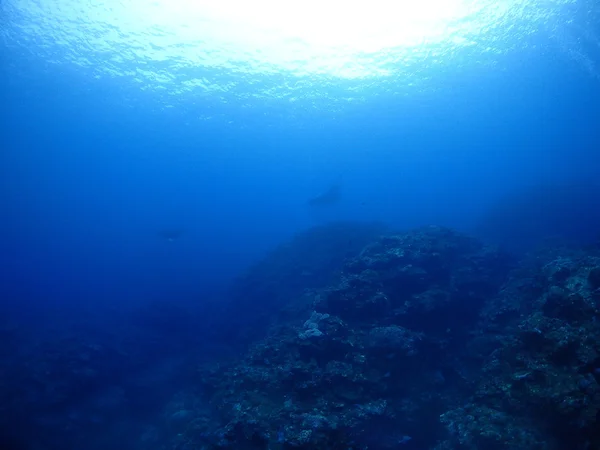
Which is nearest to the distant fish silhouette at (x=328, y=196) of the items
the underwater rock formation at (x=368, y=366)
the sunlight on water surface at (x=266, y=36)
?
the sunlight on water surface at (x=266, y=36)

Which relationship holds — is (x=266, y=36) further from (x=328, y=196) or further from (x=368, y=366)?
(x=368, y=366)

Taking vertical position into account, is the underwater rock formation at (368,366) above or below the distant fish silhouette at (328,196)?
below

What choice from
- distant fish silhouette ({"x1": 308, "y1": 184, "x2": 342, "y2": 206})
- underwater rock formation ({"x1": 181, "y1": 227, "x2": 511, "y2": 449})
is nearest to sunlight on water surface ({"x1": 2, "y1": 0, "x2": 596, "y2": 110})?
distant fish silhouette ({"x1": 308, "y1": 184, "x2": 342, "y2": 206})

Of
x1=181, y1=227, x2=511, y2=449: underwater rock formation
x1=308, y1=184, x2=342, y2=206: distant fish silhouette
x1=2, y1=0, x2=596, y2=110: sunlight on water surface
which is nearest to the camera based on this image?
x1=181, y1=227, x2=511, y2=449: underwater rock formation

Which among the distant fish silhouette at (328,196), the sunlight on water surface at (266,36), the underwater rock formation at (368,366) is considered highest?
the sunlight on water surface at (266,36)

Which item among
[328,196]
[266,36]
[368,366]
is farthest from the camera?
[328,196]

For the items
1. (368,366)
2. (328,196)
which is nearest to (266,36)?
(328,196)

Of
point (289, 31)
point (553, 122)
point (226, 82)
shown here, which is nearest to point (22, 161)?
point (226, 82)

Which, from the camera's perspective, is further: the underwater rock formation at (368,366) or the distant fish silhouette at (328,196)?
the distant fish silhouette at (328,196)

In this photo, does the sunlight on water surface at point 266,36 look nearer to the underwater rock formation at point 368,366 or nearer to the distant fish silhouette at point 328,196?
the distant fish silhouette at point 328,196

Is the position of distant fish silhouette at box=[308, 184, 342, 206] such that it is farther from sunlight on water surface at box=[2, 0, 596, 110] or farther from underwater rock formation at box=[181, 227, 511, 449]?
underwater rock formation at box=[181, 227, 511, 449]

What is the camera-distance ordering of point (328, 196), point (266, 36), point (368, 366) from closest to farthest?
point (368, 366), point (266, 36), point (328, 196)

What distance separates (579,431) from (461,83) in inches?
1619

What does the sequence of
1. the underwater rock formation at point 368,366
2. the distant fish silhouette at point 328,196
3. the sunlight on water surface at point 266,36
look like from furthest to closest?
the distant fish silhouette at point 328,196
the sunlight on water surface at point 266,36
the underwater rock formation at point 368,366
